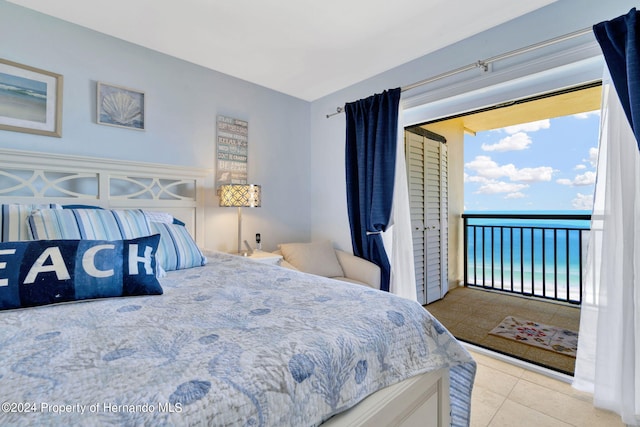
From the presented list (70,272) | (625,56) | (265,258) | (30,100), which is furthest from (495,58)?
(30,100)

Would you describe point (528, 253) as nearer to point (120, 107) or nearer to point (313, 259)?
point (313, 259)

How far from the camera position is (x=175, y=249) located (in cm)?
171

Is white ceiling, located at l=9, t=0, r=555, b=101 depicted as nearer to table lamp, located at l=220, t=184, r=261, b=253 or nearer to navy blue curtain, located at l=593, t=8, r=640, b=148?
navy blue curtain, located at l=593, t=8, r=640, b=148

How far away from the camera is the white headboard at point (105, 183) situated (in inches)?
73.5

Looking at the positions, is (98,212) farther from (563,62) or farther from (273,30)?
(563,62)

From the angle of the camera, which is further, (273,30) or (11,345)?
(273,30)

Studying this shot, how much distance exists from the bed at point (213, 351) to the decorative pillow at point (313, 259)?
3.79 ft

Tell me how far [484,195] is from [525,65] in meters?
2.77

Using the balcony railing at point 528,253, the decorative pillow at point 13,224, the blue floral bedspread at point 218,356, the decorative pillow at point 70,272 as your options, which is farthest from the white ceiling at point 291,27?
the balcony railing at point 528,253

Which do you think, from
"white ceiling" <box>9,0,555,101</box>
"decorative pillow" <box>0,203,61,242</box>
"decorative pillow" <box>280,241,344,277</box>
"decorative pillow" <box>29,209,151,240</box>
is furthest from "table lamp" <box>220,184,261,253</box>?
"decorative pillow" <box>0,203,61,242</box>

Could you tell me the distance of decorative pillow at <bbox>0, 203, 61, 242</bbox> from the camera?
4.77 ft

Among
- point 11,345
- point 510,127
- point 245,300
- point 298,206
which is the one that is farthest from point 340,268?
point 510,127

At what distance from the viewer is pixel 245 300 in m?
1.11

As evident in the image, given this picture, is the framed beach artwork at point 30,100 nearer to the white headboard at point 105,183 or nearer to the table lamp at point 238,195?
the white headboard at point 105,183
